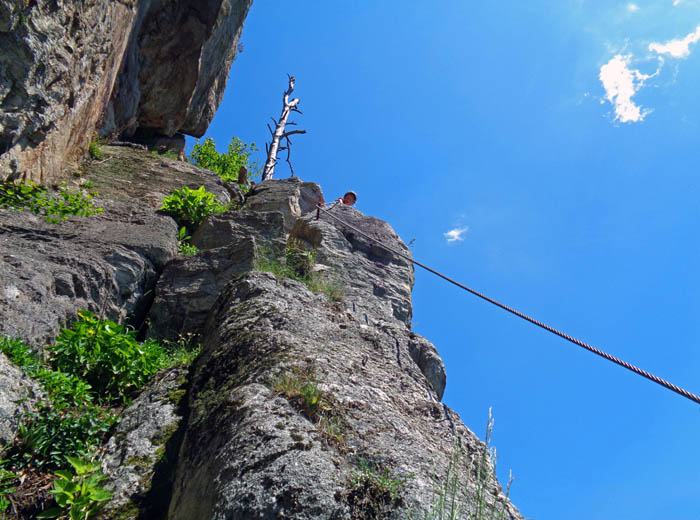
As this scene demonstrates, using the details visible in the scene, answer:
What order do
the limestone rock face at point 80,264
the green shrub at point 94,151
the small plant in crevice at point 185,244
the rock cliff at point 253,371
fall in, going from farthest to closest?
the green shrub at point 94,151 → the small plant in crevice at point 185,244 → the limestone rock face at point 80,264 → the rock cliff at point 253,371

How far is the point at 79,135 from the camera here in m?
8.50

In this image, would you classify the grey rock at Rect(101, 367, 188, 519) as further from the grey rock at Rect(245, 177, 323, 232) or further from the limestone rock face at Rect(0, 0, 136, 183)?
the grey rock at Rect(245, 177, 323, 232)

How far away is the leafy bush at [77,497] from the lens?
9.48 feet

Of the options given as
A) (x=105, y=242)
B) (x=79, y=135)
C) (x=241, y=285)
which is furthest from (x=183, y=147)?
(x=241, y=285)

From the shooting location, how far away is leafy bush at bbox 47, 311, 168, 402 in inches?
163

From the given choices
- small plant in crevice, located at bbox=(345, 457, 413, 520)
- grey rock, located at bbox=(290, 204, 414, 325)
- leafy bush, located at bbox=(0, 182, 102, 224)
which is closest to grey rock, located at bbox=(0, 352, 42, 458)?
small plant in crevice, located at bbox=(345, 457, 413, 520)

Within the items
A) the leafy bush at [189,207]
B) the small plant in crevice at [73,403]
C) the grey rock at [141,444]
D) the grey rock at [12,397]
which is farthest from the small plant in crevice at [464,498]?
the leafy bush at [189,207]

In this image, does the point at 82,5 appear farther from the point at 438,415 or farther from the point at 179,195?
the point at 438,415

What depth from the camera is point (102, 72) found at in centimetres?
854

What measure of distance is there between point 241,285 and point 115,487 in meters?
2.07

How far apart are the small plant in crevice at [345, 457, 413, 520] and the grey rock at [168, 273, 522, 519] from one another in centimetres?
2

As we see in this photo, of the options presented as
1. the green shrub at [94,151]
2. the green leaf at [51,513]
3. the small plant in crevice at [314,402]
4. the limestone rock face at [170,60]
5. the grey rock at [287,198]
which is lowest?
the green leaf at [51,513]

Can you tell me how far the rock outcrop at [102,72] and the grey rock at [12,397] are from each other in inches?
137

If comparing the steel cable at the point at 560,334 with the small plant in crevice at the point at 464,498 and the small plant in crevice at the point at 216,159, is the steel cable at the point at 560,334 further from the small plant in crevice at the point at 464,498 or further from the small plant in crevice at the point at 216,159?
the small plant in crevice at the point at 216,159
